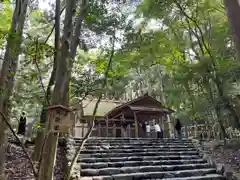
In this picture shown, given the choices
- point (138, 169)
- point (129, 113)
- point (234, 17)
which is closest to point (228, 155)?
point (138, 169)

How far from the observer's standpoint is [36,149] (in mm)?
6410

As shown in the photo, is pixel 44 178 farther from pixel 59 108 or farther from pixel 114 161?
pixel 114 161

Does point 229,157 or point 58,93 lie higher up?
point 58,93

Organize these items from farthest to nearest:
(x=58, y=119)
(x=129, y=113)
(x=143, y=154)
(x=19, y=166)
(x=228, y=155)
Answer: (x=129, y=113) < (x=228, y=155) < (x=143, y=154) < (x=19, y=166) < (x=58, y=119)

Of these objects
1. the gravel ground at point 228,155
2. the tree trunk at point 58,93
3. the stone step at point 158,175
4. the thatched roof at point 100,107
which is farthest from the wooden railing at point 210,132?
the tree trunk at point 58,93

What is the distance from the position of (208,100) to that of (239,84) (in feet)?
5.72

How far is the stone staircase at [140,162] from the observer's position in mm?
6633

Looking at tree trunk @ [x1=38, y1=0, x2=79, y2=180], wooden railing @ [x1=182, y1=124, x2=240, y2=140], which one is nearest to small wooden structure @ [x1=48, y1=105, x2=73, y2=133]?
tree trunk @ [x1=38, y1=0, x2=79, y2=180]

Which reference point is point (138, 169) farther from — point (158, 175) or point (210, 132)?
point (210, 132)

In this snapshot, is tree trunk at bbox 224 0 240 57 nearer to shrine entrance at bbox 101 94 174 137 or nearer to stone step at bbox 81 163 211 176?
stone step at bbox 81 163 211 176

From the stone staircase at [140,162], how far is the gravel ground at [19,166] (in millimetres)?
701

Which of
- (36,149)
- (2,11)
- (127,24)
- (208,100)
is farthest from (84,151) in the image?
(208,100)

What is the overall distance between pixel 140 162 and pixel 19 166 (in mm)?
3902

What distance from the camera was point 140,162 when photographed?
7.62 metres
